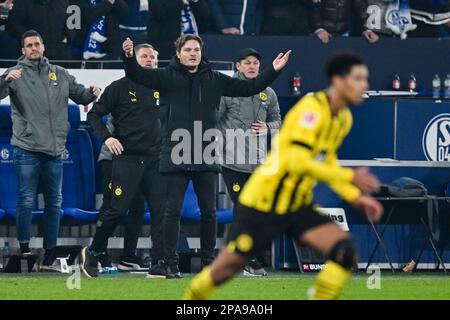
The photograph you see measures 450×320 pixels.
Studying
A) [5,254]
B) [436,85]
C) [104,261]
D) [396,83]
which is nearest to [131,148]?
[104,261]

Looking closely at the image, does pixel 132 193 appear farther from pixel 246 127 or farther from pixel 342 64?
pixel 342 64

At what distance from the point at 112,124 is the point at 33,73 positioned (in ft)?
3.24

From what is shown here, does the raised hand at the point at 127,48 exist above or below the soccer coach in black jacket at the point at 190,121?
above

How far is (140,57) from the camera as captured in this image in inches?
Answer: 578

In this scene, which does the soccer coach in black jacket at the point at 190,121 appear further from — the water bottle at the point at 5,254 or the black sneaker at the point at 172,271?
Result: the water bottle at the point at 5,254

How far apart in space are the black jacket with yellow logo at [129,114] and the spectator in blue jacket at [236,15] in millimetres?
3745

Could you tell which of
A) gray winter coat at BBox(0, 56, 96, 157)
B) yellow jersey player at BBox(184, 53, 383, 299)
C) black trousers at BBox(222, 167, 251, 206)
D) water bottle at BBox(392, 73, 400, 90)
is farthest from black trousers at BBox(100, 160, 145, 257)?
yellow jersey player at BBox(184, 53, 383, 299)

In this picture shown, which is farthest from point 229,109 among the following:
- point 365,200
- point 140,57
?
point 365,200

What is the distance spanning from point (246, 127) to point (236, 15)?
13.1 ft

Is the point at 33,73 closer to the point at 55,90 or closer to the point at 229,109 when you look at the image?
the point at 55,90

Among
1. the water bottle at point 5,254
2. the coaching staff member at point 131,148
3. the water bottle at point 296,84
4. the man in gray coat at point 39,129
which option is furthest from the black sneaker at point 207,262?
the water bottle at point 296,84

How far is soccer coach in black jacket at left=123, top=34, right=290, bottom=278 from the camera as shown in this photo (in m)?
13.6

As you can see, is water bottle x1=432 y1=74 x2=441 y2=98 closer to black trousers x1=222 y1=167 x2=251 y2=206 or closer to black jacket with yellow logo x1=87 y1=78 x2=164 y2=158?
black trousers x1=222 y1=167 x2=251 y2=206

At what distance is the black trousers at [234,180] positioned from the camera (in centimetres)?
1467
